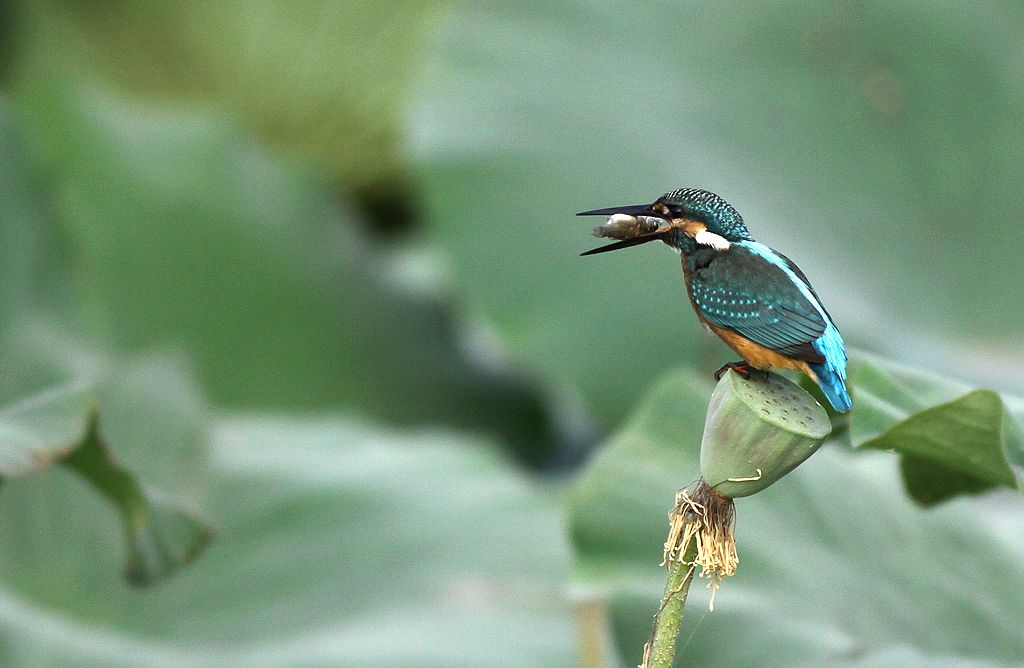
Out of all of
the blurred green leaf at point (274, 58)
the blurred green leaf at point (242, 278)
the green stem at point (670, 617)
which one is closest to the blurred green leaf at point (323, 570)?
the blurred green leaf at point (242, 278)

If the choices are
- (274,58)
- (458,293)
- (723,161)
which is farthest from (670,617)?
(274,58)

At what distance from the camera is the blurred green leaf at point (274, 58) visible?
4.45 metres

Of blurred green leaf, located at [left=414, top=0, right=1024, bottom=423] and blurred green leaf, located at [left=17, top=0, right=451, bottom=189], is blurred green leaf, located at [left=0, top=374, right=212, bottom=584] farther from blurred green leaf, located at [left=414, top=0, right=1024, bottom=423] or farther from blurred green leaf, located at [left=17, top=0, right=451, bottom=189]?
blurred green leaf, located at [left=17, top=0, right=451, bottom=189]

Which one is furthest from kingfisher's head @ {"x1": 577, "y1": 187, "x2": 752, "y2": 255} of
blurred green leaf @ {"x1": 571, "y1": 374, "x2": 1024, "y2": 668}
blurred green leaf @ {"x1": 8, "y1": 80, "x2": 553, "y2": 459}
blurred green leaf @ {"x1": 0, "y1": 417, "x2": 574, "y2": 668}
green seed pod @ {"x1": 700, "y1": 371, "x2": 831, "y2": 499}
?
blurred green leaf @ {"x1": 8, "y1": 80, "x2": 553, "y2": 459}

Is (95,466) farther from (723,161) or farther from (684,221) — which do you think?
(723,161)

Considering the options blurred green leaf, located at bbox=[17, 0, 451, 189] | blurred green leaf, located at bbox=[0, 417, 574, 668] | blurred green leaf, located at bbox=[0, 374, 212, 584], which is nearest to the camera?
blurred green leaf, located at bbox=[0, 374, 212, 584]

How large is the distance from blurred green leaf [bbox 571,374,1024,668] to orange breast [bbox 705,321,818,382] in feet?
1.21

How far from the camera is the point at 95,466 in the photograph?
93cm

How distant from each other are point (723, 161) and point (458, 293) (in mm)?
601

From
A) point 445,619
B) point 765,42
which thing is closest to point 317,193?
point 765,42

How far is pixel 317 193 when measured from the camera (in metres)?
2.67

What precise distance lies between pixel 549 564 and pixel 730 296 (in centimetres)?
118

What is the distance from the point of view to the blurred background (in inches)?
53.2

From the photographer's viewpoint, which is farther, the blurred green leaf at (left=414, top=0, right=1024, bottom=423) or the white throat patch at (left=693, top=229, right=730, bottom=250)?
the blurred green leaf at (left=414, top=0, right=1024, bottom=423)
